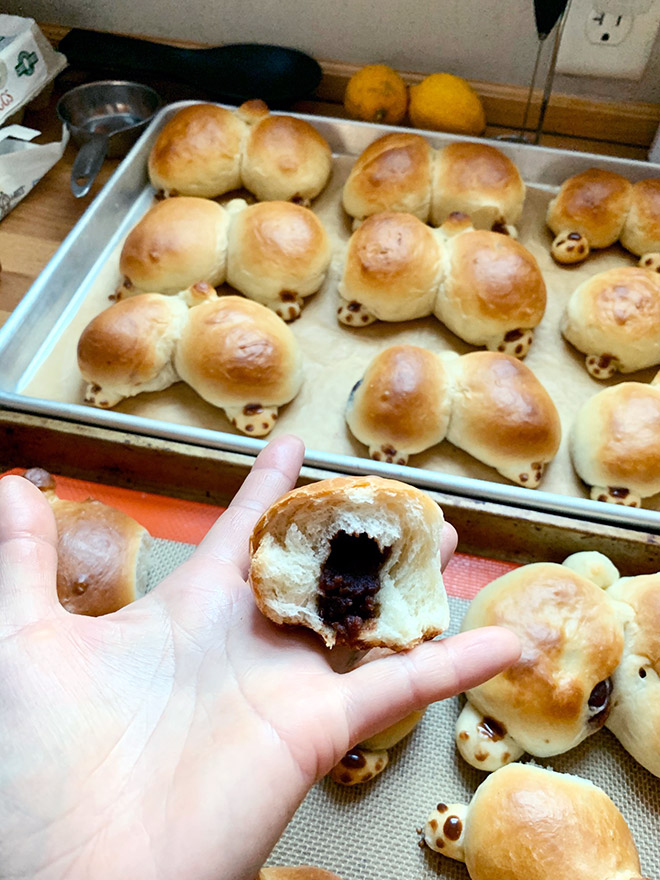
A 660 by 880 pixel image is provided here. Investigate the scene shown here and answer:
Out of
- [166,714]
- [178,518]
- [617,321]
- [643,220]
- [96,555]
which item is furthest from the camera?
[643,220]

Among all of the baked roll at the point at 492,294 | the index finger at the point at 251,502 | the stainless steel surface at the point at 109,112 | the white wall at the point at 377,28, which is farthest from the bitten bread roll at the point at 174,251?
the white wall at the point at 377,28

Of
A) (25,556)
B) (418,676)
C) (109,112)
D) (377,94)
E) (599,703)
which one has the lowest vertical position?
(599,703)

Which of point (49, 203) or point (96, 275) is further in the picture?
point (49, 203)

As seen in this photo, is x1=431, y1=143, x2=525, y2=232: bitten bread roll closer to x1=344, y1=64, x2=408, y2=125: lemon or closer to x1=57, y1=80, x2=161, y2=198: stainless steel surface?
x1=344, y1=64, x2=408, y2=125: lemon

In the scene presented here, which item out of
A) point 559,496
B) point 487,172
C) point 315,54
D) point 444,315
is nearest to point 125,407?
point 444,315

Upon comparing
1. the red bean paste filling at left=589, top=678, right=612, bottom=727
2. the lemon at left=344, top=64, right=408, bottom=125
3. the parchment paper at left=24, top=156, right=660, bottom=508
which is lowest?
the red bean paste filling at left=589, top=678, right=612, bottom=727

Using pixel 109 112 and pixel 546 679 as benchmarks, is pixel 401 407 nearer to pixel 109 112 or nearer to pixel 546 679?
pixel 546 679

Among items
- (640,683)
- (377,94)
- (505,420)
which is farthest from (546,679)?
(377,94)

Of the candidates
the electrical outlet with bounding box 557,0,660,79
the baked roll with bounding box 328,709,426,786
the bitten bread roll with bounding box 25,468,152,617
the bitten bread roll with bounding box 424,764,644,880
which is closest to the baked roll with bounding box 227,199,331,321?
the bitten bread roll with bounding box 25,468,152,617
